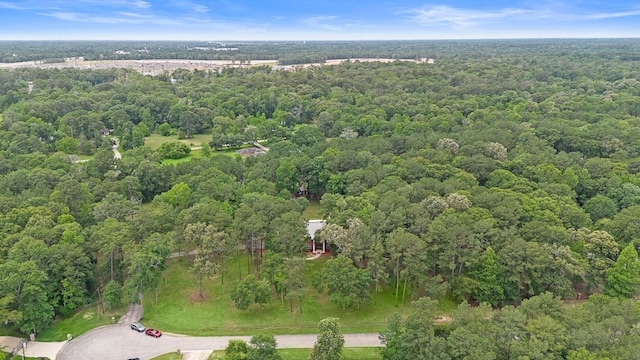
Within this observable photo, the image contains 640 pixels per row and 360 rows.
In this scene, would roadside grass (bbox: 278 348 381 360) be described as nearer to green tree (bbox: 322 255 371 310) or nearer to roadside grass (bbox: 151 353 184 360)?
green tree (bbox: 322 255 371 310)

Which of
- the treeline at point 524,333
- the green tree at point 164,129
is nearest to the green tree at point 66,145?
the green tree at point 164,129

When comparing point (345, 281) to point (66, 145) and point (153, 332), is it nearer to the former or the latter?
point (153, 332)

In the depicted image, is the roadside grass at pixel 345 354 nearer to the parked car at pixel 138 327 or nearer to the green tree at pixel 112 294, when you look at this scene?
the parked car at pixel 138 327

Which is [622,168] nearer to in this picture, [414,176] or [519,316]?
[414,176]

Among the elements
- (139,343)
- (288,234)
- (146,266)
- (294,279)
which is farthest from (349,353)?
(146,266)

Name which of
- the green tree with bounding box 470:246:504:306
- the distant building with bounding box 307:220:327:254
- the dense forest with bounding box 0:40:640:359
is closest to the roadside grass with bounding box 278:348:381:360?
the dense forest with bounding box 0:40:640:359
